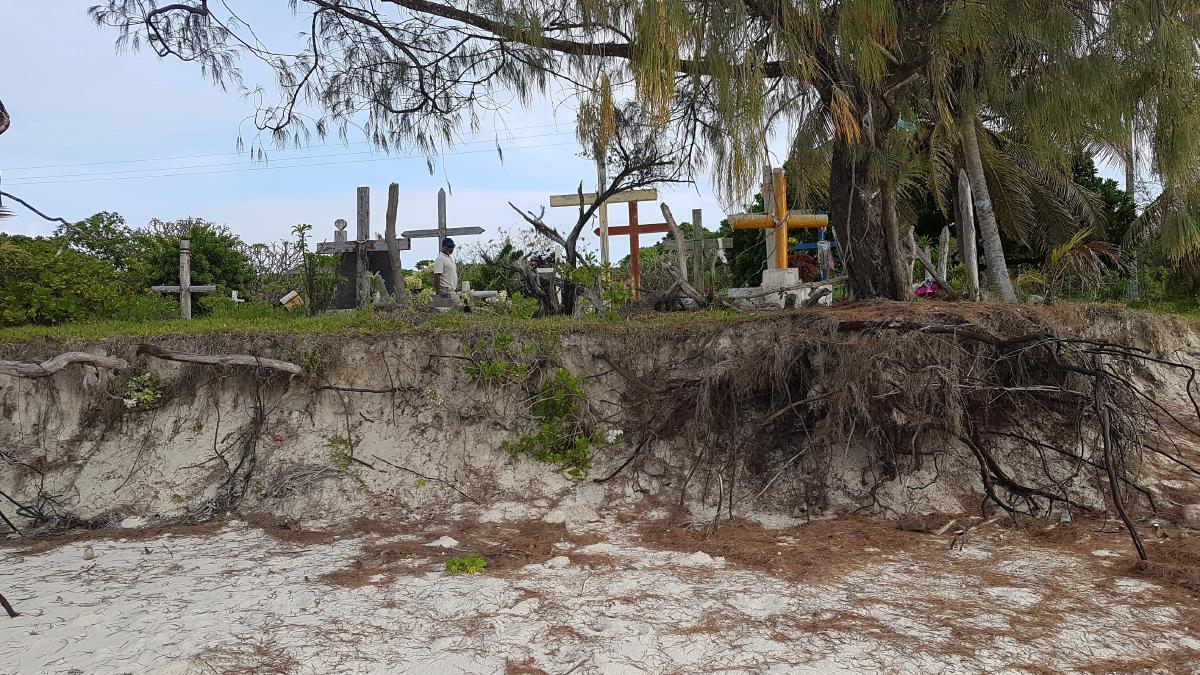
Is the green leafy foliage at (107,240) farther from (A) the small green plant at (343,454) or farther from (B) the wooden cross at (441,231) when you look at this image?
(A) the small green plant at (343,454)

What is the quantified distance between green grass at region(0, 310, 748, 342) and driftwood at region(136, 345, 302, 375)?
57cm

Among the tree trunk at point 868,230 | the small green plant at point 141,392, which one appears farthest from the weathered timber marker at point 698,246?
the small green plant at point 141,392

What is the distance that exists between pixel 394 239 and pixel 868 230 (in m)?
5.99

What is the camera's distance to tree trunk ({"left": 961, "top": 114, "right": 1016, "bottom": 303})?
8.55 meters

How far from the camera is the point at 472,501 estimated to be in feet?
22.2

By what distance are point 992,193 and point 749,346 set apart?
980 cm

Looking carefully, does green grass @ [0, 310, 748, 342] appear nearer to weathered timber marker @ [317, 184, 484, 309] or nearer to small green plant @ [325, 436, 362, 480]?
small green plant @ [325, 436, 362, 480]

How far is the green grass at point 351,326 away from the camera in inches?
298

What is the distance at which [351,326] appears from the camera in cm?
789

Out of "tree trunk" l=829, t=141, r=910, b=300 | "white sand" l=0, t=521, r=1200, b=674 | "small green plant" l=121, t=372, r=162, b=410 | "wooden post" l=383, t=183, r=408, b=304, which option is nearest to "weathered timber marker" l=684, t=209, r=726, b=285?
"tree trunk" l=829, t=141, r=910, b=300

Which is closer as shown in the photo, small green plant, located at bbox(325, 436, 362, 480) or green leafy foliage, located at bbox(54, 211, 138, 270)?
small green plant, located at bbox(325, 436, 362, 480)

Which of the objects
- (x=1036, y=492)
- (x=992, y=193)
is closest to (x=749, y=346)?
(x=1036, y=492)

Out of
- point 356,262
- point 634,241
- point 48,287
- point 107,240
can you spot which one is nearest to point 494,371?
point 634,241

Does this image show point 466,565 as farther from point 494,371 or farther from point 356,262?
point 356,262
